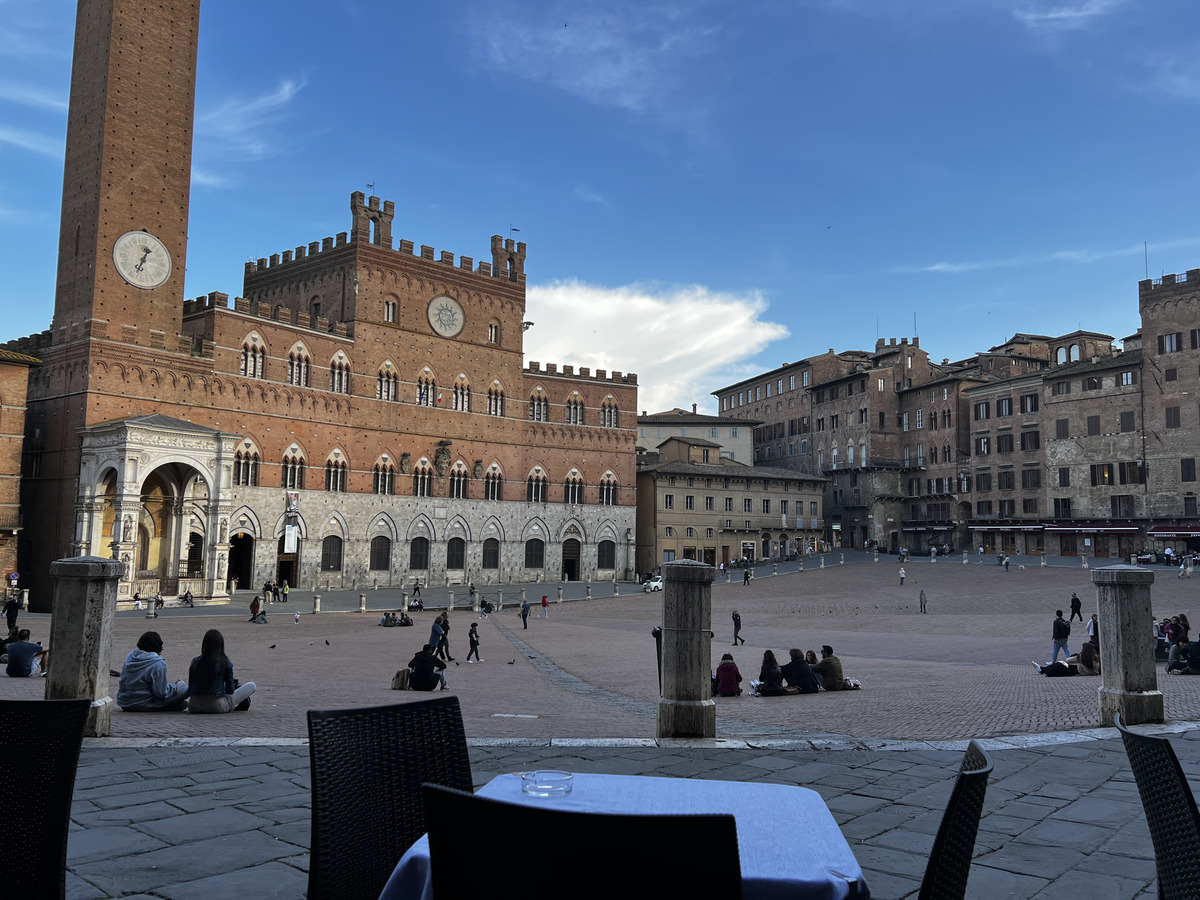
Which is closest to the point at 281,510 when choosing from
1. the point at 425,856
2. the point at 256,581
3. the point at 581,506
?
the point at 256,581

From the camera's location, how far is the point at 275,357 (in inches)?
1591

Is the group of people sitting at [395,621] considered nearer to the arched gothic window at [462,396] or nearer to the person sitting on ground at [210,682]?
the arched gothic window at [462,396]

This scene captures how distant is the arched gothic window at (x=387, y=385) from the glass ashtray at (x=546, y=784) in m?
43.2

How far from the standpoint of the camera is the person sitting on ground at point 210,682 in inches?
361

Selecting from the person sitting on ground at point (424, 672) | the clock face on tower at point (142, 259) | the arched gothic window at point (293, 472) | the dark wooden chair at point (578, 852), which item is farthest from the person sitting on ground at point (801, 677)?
the arched gothic window at point (293, 472)

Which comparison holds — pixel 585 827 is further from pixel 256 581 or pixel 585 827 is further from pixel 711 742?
pixel 256 581

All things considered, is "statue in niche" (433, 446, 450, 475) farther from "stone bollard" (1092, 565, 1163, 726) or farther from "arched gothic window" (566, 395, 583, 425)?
"stone bollard" (1092, 565, 1163, 726)

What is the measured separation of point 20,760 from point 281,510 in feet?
129

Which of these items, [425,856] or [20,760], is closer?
[425,856]

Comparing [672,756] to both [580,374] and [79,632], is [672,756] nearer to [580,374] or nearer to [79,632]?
[79,632]

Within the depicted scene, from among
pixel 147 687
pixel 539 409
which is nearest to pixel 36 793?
pixel 147 687

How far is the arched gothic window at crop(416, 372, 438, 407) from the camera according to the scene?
46441mm

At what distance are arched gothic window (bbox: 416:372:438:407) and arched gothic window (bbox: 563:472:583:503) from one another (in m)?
9.74

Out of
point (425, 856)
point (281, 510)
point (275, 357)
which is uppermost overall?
point (275, 357)
